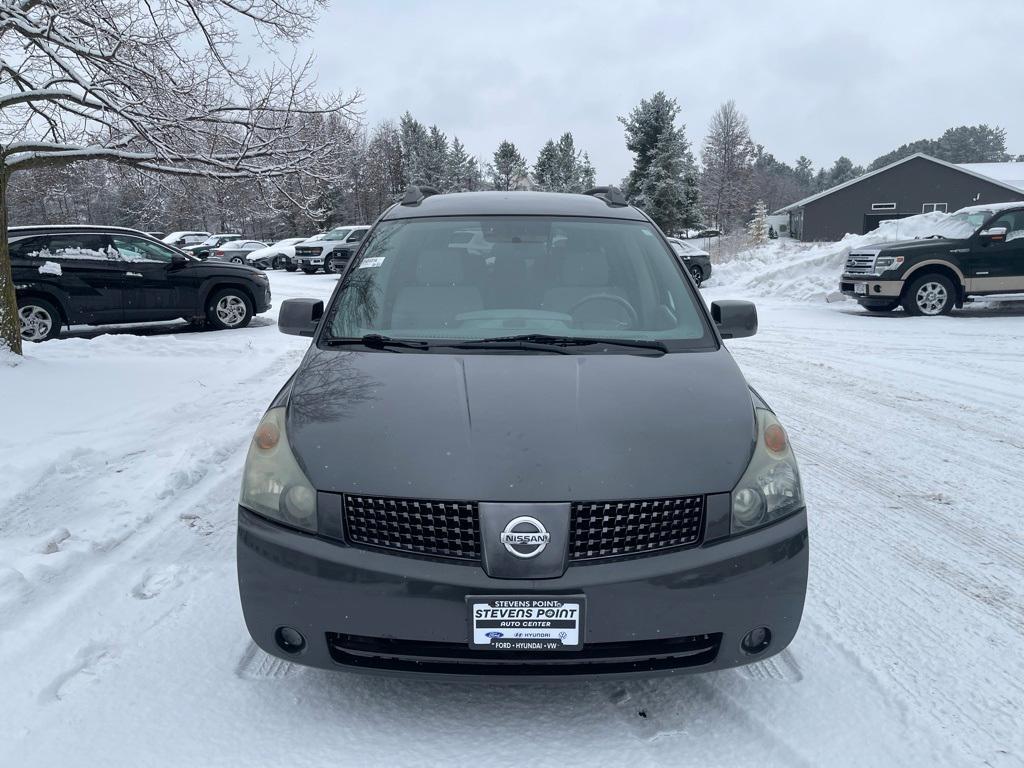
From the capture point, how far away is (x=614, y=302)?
360cm

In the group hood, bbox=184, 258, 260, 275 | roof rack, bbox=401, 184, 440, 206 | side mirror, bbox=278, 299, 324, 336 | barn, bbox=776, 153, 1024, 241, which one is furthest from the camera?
barn, bbox=776, 153, 1024, 241

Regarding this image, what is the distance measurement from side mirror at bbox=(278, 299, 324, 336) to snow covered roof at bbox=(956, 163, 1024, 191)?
188 feet

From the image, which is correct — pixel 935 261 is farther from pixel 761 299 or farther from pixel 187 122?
pixel 187 122

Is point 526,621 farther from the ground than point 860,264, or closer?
closer

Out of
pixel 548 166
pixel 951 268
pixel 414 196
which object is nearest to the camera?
pixel 414 196

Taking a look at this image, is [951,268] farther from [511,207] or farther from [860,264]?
[511,207]

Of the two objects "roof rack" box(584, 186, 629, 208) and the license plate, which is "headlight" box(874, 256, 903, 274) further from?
the license plate

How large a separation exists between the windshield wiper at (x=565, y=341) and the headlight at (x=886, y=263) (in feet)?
39.6

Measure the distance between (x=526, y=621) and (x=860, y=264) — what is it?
550 inches

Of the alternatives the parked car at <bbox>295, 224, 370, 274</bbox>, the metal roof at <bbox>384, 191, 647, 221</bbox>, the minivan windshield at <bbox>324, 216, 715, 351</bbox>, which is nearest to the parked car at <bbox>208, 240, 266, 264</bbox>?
the parked car at <bbox>295, 224, 370, 274</bbox>

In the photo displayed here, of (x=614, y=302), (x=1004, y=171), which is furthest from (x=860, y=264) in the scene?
(x=1004, y=171)

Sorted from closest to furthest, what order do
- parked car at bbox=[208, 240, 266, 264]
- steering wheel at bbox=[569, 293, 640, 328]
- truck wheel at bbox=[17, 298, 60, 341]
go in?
steering wheel at bbox=[569, 293, 640, 328]
truck wheel at bbox=[17, 298, 60, 341]
parked car at bbox=[208, 240, 266, 264]

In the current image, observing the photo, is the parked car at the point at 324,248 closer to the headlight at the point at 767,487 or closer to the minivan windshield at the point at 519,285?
the minivan windshield at the point at 519,285

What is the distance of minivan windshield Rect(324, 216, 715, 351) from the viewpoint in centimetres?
336
